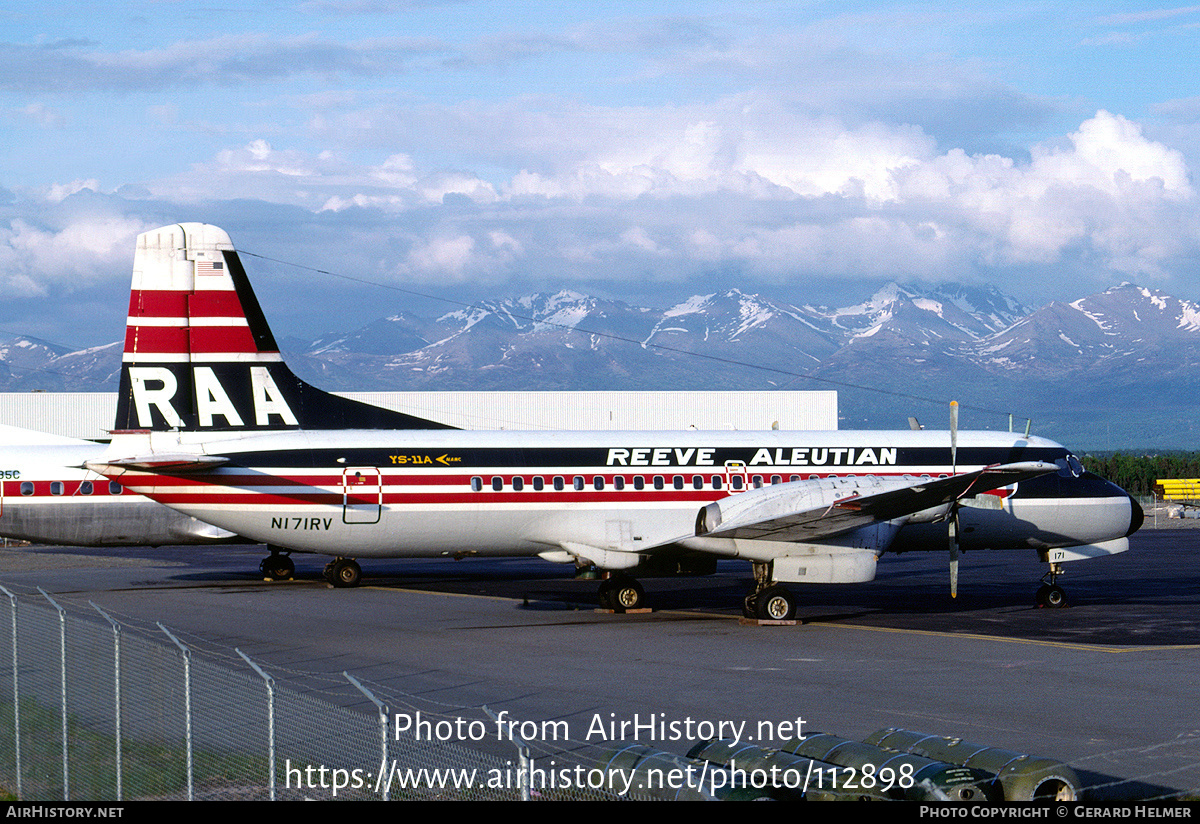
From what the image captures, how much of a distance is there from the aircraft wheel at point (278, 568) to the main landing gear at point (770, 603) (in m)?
16.2

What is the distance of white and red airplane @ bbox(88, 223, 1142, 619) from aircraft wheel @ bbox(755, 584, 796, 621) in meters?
0.03

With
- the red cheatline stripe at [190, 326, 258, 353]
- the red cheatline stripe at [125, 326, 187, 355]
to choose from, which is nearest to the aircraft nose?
the red cheatline stripe at [190, 326, 258, 353]

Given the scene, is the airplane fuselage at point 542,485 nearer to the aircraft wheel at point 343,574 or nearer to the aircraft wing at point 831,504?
the aircraft wing at point 831,504

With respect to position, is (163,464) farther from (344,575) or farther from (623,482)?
(344,575)

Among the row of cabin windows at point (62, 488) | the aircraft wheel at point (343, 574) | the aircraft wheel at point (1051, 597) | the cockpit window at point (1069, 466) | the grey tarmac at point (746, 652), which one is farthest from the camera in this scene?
the aircraft wheel at point (343, 574)

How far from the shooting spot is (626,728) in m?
14.7

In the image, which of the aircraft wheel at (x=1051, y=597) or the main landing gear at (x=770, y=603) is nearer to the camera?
the main landing gear at (x=770, y=603)

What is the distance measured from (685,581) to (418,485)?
12.1 meters

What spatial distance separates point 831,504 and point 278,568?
1873 centimetres

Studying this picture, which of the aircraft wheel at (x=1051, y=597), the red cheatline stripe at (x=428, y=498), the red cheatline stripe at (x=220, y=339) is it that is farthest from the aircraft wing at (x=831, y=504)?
the red cheatline stripe at (x=220, y=339)

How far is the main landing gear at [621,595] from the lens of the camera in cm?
2736

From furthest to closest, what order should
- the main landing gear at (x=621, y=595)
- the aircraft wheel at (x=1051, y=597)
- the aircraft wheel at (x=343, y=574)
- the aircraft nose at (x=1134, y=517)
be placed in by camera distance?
the aircraft wheel at (x=343, y=574)
the aircraft nose at (x=1134, y=517)
the aircraft wheel at (x=1051, y=597)
the main landing gear at (x=621, y=595)

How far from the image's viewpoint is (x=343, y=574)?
3375 centimetres
